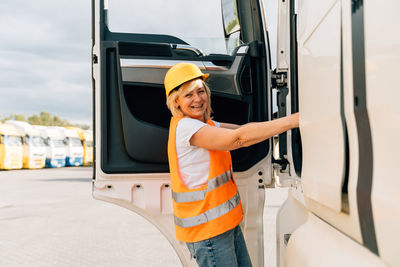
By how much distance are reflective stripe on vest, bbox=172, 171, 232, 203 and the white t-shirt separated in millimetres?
34

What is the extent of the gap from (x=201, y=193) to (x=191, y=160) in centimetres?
17

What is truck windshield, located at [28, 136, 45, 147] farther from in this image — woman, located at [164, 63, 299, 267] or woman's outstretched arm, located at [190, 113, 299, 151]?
woman's outstretched arm, located at [190, 113, 299, 151]

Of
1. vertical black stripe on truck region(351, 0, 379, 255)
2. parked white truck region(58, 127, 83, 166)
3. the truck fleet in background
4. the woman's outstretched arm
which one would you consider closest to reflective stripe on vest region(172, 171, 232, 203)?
the woman's outstretched arm

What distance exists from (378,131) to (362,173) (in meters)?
0.13

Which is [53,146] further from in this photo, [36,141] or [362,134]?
[362,134]

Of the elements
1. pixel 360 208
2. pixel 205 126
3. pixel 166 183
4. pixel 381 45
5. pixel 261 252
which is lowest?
pixel 261 252

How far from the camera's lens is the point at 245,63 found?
248 centimetres

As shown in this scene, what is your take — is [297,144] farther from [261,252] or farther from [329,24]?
[329,24]

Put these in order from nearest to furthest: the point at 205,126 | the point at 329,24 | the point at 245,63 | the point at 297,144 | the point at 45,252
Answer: the point at 329,24, the point at 205,126, the point at 297,144, the point at 245,63, the point at 45,252

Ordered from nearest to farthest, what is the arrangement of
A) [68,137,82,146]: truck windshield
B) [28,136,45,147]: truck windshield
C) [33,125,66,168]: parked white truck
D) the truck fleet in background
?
the truck fleet in background
[28,136,45,147]: truck windshield
[33,125,66,168]: parked white truck
[68,137,82,146]: truck windshield

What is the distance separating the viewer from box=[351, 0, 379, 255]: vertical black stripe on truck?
3.16 ft

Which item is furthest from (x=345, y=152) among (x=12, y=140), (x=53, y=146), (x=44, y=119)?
(x=44, y=119)

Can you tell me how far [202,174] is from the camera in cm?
200

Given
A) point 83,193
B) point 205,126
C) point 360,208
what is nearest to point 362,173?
point 360,208
